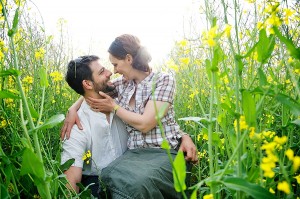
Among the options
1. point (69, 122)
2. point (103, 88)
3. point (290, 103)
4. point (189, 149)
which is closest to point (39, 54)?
point (69, 122)

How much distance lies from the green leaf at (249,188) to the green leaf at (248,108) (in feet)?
0.52

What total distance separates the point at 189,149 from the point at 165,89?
38 centimetres

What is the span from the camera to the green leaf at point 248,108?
782 mm

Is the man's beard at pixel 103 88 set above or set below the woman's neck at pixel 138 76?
below

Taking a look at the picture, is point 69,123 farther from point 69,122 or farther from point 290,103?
point 290,103

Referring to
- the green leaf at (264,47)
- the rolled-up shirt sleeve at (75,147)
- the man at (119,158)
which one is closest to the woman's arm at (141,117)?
the man at (119,158)

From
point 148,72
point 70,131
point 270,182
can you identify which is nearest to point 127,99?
point 148,72

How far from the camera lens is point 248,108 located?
0.79m

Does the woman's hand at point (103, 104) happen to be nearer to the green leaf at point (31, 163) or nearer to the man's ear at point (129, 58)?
the man's ear at point (129, 58)

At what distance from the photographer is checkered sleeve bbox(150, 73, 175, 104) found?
190 centimetres

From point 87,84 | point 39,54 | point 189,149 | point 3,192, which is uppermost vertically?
point 39,54

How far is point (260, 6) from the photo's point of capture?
1.13m

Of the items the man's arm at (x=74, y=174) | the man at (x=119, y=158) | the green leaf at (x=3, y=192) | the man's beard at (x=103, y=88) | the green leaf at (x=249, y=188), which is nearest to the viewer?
the green leaf at (x=249, y=188)

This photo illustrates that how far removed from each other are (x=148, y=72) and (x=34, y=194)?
1.09m
